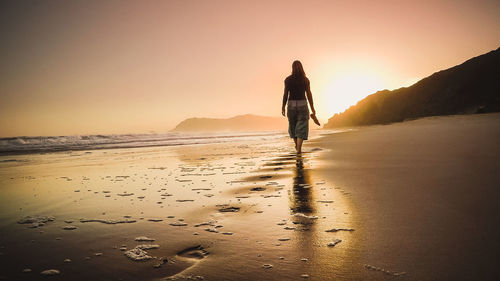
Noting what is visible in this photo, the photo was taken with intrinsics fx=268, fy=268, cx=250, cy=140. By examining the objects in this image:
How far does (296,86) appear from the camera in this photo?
26.2 ft

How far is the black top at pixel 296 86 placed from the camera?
7.96 meters

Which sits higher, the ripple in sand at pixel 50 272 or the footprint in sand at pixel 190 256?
the ripple in sand at pixel 50 272

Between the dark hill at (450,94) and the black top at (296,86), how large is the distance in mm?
27408

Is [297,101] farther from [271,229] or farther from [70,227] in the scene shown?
[70,227]

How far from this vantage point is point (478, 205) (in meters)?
2.20

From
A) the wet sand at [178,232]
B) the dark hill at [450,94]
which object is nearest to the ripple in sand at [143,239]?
the wet sand at [178,232]

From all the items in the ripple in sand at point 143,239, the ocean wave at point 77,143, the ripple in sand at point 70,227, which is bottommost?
the ripple in sand at point 70,227

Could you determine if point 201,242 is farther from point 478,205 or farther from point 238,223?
point 478,205

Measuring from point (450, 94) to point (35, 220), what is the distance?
133ft

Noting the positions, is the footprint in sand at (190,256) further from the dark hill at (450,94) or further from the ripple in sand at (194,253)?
the dark hill at (450,94)

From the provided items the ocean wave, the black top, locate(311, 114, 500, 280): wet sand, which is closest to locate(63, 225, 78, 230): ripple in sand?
locate(311, 114, 500, 280): wet sand

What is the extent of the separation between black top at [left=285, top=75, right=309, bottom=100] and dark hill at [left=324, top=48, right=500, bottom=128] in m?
27.4

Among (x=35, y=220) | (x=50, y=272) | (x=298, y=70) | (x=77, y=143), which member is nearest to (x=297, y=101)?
(x=298, y=70)

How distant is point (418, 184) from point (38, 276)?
3.64 meters
